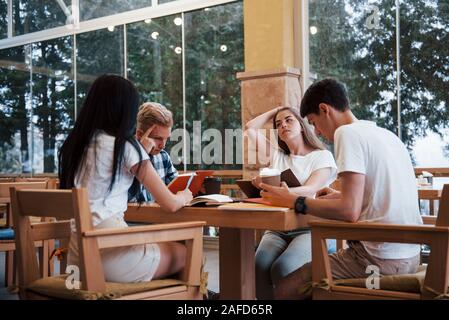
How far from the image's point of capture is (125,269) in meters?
1.85

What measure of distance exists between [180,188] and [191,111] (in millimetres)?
4206

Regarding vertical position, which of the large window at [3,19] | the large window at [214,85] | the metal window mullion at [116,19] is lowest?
the large window at [214,85]

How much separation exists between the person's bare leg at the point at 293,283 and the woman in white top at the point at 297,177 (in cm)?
A: 12

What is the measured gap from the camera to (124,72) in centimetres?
702

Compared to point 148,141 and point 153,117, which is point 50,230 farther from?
point 153,117

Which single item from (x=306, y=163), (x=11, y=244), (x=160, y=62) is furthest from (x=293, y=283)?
(x=160, y=62)

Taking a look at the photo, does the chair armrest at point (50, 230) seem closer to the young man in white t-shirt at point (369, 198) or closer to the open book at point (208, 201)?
the open book at point (208, 201)

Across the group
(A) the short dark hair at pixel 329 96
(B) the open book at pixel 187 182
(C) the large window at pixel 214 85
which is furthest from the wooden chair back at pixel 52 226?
(C) the large window at pixel 214 85

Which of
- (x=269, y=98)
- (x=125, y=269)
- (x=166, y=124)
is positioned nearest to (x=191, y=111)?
(x=269, y=98)

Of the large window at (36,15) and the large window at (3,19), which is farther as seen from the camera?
the large window at (3,19)

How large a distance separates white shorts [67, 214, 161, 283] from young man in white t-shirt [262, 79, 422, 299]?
1.64ft

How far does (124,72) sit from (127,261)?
17.9ft

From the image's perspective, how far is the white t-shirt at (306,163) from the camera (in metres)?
2.73
